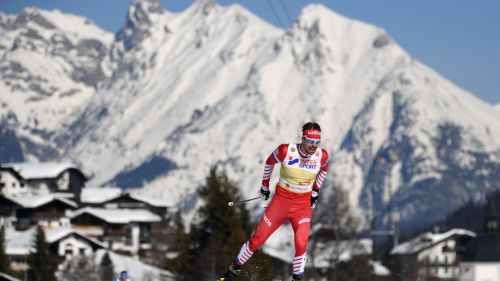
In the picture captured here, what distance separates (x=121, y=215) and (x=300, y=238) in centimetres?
15003

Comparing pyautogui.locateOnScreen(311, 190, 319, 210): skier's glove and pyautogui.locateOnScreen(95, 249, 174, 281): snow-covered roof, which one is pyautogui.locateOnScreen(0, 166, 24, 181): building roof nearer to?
pyautogui.locateOnScreen(95, 249, 174, 281): snow-covered roof

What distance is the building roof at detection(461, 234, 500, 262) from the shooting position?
7047 inches

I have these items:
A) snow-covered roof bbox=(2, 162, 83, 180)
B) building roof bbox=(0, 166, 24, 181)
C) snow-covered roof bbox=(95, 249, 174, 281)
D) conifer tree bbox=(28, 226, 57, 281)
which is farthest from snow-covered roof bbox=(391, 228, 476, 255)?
conifer tree bbox=(28, 226, 57, 281)

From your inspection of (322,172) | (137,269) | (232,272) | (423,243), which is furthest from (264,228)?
(423,243)

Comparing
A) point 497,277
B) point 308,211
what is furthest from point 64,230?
point 308,211

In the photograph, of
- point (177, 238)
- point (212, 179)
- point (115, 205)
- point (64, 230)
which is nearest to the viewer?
point (212, 179)

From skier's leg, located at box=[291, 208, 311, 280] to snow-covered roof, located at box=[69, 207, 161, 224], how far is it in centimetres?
14003

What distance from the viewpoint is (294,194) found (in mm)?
26578

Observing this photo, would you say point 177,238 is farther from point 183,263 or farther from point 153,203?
point 153,203

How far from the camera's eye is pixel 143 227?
177250mm

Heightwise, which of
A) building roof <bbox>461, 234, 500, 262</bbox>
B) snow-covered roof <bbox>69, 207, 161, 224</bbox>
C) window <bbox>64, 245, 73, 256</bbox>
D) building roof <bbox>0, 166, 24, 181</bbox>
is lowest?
window <bbox>64, 245, 73, 256</bbox>

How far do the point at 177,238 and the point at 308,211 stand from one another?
96.7m

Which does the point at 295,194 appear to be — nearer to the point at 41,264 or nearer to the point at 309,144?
the point at 309,144

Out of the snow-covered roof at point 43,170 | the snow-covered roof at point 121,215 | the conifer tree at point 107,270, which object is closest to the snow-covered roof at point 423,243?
the snow-covered roof at point 121,215
